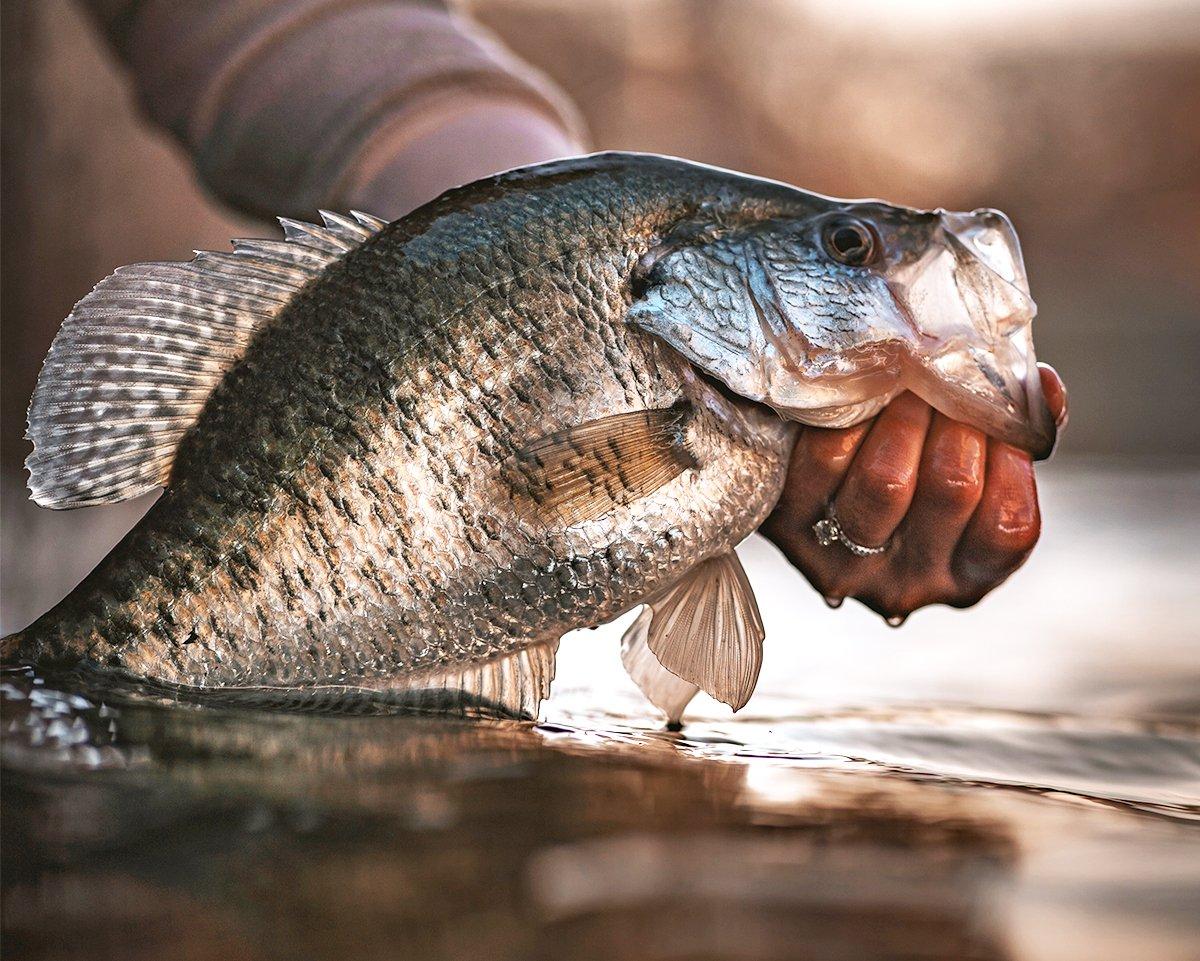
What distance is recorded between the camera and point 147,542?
1993mm

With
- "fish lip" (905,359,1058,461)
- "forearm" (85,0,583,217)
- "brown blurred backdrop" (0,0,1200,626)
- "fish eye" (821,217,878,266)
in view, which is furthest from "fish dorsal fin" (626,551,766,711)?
"brown blurred backdrop" (0,0,1200,626)

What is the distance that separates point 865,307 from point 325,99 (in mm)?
2776

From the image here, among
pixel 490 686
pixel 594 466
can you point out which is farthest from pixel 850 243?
pixel 490 686

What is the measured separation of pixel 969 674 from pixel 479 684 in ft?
7.06

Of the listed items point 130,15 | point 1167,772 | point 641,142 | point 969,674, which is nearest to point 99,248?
point 641,142

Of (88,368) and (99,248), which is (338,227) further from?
(99,248)

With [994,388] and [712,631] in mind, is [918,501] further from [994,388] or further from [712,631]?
[712,631]

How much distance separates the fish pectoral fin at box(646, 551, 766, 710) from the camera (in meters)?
2.29

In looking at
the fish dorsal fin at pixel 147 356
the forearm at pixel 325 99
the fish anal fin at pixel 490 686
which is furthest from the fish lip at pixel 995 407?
the forearm at pixel 325 99

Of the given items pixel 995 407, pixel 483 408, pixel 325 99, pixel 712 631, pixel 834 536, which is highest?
pixel 325 99

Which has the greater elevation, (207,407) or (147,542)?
(207,407)

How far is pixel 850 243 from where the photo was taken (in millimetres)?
2244

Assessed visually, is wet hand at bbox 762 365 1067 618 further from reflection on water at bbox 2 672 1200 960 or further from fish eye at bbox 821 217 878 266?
reflection on water at bbox 2 672 1200 960

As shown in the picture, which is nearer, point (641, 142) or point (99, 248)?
point (99, 248)
